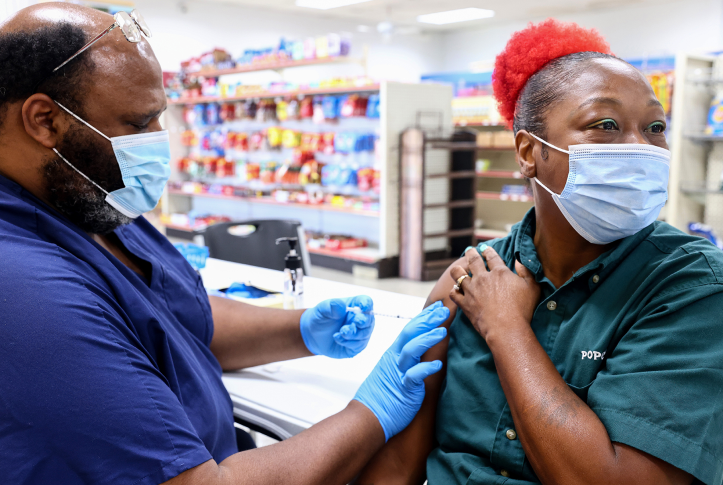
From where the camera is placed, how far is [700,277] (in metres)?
0.99

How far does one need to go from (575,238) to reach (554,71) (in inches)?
13.9

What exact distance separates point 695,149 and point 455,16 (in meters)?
7.94

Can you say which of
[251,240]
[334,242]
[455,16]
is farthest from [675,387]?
[455,16]

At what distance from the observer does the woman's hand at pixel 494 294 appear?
114 cm

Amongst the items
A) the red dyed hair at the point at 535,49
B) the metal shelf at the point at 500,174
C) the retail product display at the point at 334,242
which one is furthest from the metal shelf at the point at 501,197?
the red dyed hair at the point at 535,49

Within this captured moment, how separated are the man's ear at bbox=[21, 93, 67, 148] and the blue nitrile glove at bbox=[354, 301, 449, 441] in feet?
2.82

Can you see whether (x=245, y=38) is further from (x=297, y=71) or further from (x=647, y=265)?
(x=647, y=265)

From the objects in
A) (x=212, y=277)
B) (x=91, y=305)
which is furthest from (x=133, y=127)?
(x=212, y=277)

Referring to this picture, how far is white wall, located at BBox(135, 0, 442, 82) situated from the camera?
10.4 meters

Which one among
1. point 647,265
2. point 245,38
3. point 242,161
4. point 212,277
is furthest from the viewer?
point 245,38

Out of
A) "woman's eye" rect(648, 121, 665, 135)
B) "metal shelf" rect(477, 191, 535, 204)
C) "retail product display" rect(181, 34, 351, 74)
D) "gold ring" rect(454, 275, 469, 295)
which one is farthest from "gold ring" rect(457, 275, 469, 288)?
"metal shelf" rect(477, 191, 535, 204)

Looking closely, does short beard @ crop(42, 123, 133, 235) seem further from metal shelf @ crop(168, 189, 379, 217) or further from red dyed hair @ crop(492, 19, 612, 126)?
metal shelf @ crop(168, 189, 379, 217)

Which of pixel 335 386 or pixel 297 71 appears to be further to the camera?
pixel 297 71

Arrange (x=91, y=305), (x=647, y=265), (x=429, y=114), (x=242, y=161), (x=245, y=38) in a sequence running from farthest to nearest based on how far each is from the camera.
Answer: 1. (x=245, y=38)
2. (x=242, y=161)
3. (x=429, y=114)
4. (x=647, y=265)
5. (x=91, y=305)
